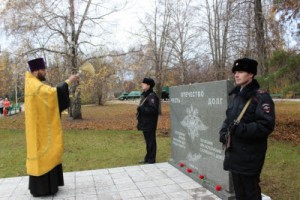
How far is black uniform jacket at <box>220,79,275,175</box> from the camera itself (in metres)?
3.49

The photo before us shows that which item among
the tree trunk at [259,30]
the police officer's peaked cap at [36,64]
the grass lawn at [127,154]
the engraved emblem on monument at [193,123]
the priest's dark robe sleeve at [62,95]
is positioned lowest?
the grass lawn at [127,154]

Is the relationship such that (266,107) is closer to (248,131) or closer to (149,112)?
(248,131)

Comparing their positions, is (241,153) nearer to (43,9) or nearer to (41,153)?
(41,153)

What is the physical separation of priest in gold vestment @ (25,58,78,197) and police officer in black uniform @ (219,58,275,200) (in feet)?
8.92

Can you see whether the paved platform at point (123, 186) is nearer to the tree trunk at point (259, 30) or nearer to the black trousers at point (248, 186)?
the black trousers at point (248, 186)

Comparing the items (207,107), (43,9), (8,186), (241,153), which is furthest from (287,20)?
(43,9)

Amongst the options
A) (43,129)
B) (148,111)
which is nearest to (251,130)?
(43,129)

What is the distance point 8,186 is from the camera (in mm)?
6082

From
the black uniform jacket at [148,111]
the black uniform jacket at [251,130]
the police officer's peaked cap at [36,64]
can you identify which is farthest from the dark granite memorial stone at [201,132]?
the police officer's peaked cap at [36,64]

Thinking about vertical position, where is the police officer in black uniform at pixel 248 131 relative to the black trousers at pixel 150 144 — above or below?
above

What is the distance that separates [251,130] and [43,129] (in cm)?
327

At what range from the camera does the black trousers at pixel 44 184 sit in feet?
17.4

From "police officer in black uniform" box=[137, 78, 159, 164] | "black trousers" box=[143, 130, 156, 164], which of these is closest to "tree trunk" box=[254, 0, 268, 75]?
"police officer in black uniform" box=[137, 78, 159, 164]

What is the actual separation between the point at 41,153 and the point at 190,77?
20563mm
